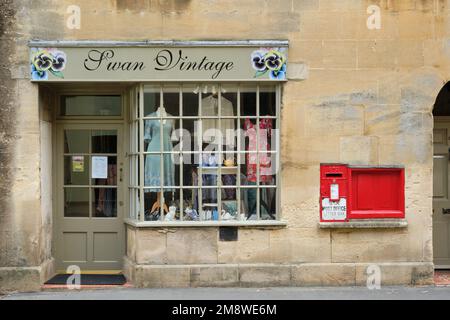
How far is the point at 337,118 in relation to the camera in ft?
33.1

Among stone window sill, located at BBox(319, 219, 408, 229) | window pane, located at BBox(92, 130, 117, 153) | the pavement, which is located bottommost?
the pavement

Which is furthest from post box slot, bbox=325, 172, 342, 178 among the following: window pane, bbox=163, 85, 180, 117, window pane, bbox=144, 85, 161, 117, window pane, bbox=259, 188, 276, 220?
window pane, bbox=144, 85, 161, 117

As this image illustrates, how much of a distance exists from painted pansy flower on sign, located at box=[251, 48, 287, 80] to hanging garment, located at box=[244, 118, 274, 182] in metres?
0.69

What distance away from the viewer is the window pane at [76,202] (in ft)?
35.9

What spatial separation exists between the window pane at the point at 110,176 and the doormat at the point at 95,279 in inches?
55.9

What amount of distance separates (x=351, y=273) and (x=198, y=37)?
4.02 meters

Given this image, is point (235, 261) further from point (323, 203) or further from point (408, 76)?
point (408, 76)

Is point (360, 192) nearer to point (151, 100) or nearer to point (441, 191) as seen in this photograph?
point (441, 191)

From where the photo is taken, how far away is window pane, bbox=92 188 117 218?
1096cm

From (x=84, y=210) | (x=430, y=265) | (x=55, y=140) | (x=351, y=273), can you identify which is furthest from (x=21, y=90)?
(x=430, y=265)

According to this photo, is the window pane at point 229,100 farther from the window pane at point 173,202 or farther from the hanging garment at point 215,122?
the window pane at point 173,202

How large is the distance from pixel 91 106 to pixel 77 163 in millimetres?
915

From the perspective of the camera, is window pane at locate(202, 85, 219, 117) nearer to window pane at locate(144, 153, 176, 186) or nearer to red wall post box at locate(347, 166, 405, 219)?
window pane at locate(144, 153, 176, 186)

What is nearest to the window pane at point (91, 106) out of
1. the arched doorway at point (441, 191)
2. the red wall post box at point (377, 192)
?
the red wall post box at point (377, 192)
